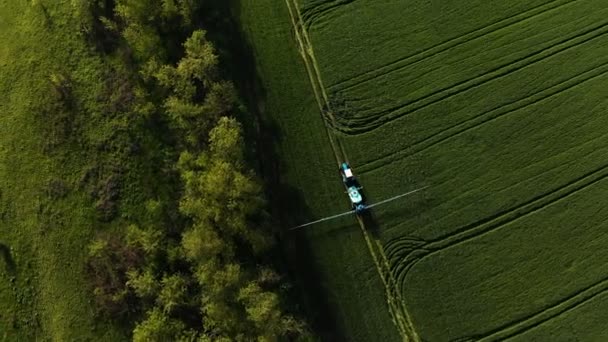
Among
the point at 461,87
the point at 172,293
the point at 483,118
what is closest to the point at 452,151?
the point at 483,118

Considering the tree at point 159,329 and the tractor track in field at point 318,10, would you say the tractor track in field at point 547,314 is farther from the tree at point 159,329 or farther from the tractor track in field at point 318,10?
the tractor track in field at point 318,10

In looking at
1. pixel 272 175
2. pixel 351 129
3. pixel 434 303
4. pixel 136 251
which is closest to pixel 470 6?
pixel 351 129

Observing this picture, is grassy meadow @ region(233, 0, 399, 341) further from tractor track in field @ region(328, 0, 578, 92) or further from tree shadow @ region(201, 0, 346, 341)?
tractor track in field @ region(328, 0, 578, 92)

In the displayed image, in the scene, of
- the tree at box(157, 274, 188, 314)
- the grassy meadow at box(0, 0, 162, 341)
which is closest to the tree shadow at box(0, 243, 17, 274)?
the grassy meadow at box(0, 0, 162, 341)

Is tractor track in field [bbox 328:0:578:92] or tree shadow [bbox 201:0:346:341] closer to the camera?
tree shadow [bbox 201:0:346:341]

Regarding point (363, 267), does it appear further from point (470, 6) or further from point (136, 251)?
point (470, 6)

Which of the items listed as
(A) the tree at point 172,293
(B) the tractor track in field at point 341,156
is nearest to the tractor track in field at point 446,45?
(B) the tractor track in field at point 341,156
